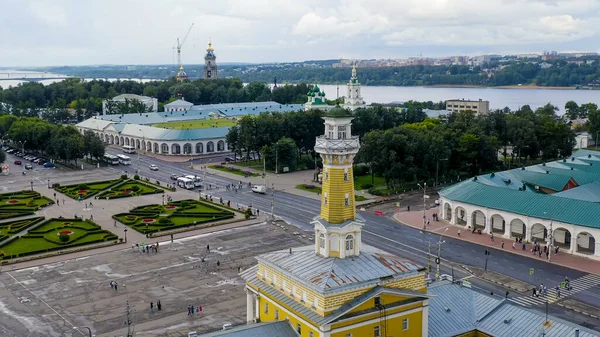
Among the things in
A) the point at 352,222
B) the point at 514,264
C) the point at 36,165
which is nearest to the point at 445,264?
the point at 514,264

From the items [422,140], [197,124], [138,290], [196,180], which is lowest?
[138,290]

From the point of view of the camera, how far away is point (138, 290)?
48188 millimetres

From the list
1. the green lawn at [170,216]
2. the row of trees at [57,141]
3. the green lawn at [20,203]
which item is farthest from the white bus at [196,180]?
the row of trees at [57,141]

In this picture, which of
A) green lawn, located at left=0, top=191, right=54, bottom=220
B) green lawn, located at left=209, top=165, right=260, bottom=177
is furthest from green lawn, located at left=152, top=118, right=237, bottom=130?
green lawn, located at left=0, top=191, right=54, bottom=220

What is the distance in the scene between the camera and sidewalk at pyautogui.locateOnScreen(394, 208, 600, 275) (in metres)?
54.3

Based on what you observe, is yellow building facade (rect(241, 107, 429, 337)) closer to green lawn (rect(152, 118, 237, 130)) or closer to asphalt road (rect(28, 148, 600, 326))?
asphalt road (rect(28, 148, 600, 326))

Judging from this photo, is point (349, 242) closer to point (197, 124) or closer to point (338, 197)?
point (338, 197)

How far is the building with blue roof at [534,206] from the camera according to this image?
188ft

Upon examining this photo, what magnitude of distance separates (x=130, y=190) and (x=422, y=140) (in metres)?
40.3

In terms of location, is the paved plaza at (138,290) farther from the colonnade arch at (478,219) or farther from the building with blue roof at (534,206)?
the colonnade arch at (478,219)

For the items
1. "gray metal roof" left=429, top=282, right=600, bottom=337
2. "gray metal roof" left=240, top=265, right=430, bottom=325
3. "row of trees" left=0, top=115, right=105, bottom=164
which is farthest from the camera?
"row of trees" left=0, top=115, right=105, bottom=164

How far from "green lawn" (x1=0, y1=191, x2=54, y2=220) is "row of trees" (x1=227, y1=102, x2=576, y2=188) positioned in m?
34.1

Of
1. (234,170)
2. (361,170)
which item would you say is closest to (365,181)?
(361,170)

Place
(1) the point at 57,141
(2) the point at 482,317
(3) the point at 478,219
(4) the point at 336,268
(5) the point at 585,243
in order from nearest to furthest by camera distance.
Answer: (4) the point at 336,268
(2) the point at 482,317
(5) the point at 585,243
(3) the point at 478,219
(1) the point at 57,141
